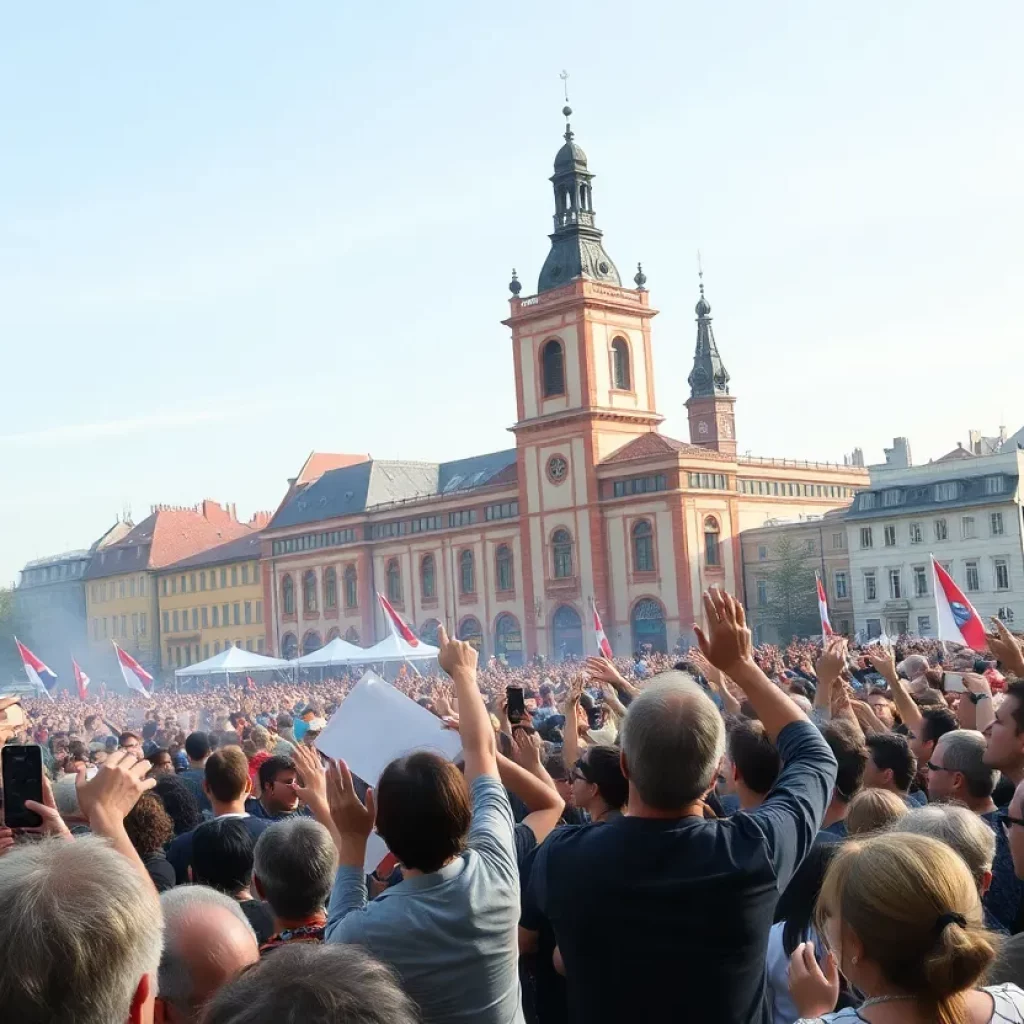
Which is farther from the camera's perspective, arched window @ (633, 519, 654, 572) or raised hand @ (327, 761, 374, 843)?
arched window @ (633, 519, 654, 572)

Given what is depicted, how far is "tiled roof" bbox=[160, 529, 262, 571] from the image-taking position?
91000 millimetres

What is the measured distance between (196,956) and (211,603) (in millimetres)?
92603

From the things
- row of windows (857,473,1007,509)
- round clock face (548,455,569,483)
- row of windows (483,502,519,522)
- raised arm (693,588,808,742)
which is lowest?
raised arm (693,588,808,742)

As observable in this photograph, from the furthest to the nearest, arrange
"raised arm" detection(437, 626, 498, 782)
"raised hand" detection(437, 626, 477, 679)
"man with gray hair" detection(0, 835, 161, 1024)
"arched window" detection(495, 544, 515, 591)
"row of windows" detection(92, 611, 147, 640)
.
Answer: "row of windows" detection(92, 611, 147, 640) → "arched window" detection(495, 544, 515, 591) → "raised hand" detection(437, 626, 477, 679) → "raised arm" detection(437, 626, 498, 782) → "man with gray hair" detection(0, 835, 161, 1024)

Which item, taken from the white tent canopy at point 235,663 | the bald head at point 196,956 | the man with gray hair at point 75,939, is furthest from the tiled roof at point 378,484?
the man with gray hair at point 75,939

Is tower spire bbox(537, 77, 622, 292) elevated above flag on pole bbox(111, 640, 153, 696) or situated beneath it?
elevated above

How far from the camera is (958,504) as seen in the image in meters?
60.3

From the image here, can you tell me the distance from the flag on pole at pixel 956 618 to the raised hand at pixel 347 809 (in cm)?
1377

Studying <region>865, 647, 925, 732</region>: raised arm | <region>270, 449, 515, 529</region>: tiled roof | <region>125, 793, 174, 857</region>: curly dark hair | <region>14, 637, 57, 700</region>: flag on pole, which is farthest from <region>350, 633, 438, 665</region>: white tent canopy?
<region>270, 449, 515, 529</region>: tiled roof

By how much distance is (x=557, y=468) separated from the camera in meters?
67.0

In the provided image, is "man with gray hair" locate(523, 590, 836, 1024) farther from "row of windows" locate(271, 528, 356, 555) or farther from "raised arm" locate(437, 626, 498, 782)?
"row of windows" locate(271, 528, 356, 555)

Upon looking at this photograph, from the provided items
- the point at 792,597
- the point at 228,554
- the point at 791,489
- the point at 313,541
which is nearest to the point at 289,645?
the point at 313,541

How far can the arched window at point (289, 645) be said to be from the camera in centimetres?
8394

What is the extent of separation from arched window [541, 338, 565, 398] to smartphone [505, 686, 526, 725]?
62140mm
